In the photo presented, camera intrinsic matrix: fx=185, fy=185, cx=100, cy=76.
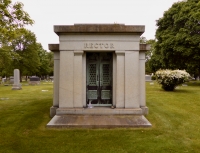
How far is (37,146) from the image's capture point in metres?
4.68

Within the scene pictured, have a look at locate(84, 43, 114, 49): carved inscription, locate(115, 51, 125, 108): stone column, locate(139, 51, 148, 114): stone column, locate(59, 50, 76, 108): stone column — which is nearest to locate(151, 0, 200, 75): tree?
locate(139, 51, 148, 114): stone column

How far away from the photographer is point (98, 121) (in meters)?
6.24

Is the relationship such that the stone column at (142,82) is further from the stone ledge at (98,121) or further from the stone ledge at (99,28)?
the stone ledge at (99,28)

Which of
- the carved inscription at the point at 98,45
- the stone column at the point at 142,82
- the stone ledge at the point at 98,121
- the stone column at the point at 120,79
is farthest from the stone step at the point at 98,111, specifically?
the carved inscription at the point at 98,45

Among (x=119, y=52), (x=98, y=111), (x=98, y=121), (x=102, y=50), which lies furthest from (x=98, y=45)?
(x=98, y=121)

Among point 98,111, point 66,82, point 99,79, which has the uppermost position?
point 99,79

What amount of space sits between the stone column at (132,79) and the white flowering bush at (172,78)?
976 cm

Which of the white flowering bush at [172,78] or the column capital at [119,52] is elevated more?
the column capital at [119,52]

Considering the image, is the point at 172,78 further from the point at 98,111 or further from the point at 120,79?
the point at 98,111

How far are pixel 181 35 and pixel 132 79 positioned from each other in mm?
19234

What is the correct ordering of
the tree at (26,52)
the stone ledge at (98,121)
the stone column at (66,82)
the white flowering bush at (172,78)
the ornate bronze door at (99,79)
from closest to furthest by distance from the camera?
1. the stone ledge at (98,121)
2. the stone column at (66,82)
3. the ornate bronze door at (99,79)
4. the white flowering bush at (172,78)
5. the tree at (26,52)

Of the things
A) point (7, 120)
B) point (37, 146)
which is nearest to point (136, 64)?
point (37, 146)

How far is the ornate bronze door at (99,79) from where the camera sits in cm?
778

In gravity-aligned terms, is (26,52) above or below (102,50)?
above
